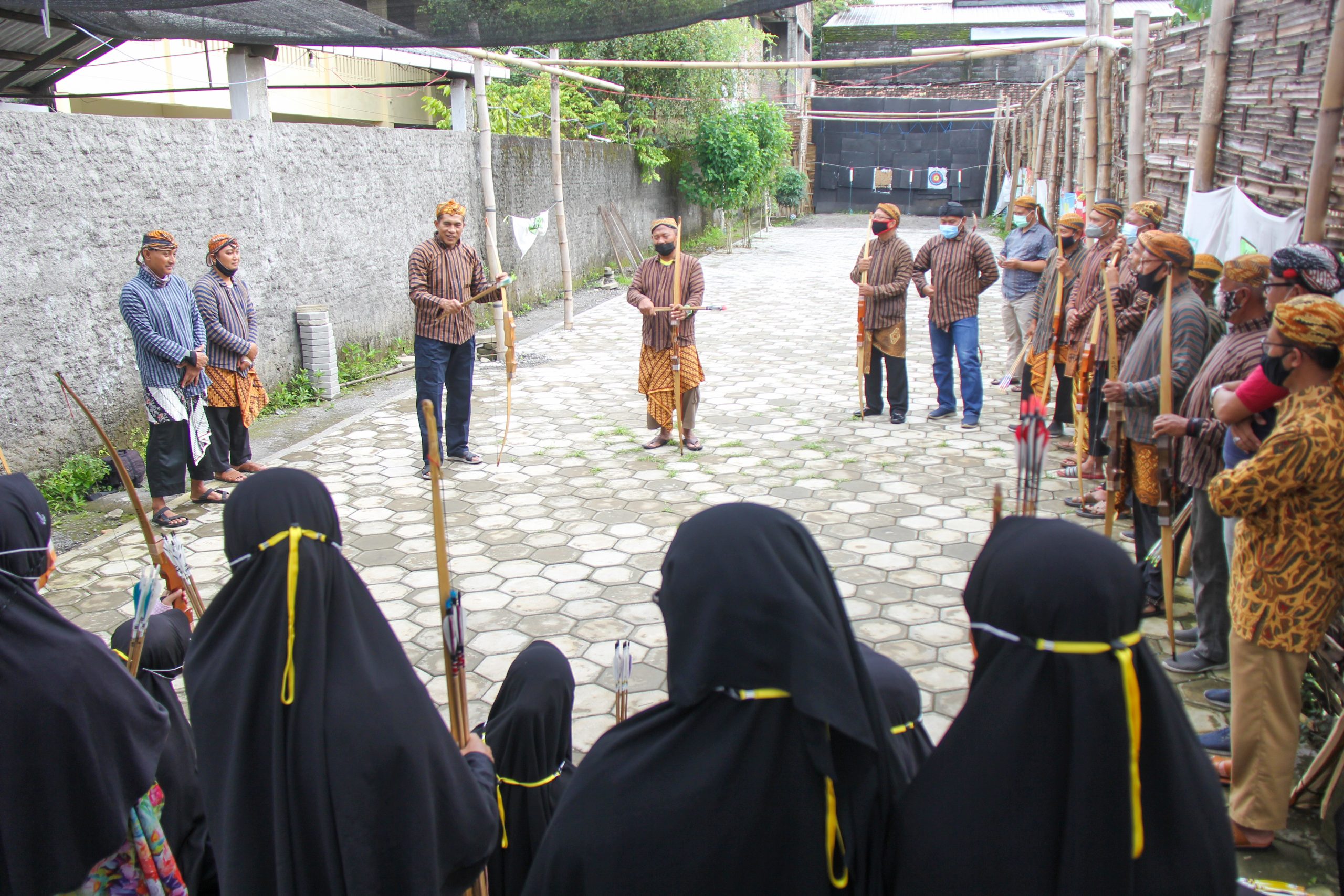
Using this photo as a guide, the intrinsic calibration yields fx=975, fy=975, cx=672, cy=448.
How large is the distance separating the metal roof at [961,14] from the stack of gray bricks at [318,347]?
97.9 ft

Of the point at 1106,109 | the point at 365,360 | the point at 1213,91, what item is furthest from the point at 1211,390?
the point at 365,360

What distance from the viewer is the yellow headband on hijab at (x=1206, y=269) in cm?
455

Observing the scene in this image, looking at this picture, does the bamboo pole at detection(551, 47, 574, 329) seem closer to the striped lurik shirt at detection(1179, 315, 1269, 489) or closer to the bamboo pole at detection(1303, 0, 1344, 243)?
the bamboo pole at detection(1303, 0, 1344, 243)

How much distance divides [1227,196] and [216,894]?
18.4 ft

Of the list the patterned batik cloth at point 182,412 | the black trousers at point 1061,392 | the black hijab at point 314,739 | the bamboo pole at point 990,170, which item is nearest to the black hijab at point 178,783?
the black hijab at point 314,739

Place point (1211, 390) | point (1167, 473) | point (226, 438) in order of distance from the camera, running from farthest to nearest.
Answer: point (226, 438) < point (1167, 473) < point (1211, 390)

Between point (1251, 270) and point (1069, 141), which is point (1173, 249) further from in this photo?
point (1069, 141)

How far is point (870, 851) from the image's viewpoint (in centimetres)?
163

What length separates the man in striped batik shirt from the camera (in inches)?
266

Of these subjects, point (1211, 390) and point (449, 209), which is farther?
point (449, 209)

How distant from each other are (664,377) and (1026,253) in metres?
3.26

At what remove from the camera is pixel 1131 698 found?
152cm

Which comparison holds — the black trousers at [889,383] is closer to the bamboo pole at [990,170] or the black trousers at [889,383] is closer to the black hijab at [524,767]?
the black hijab at [524,767]

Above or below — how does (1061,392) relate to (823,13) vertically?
below
